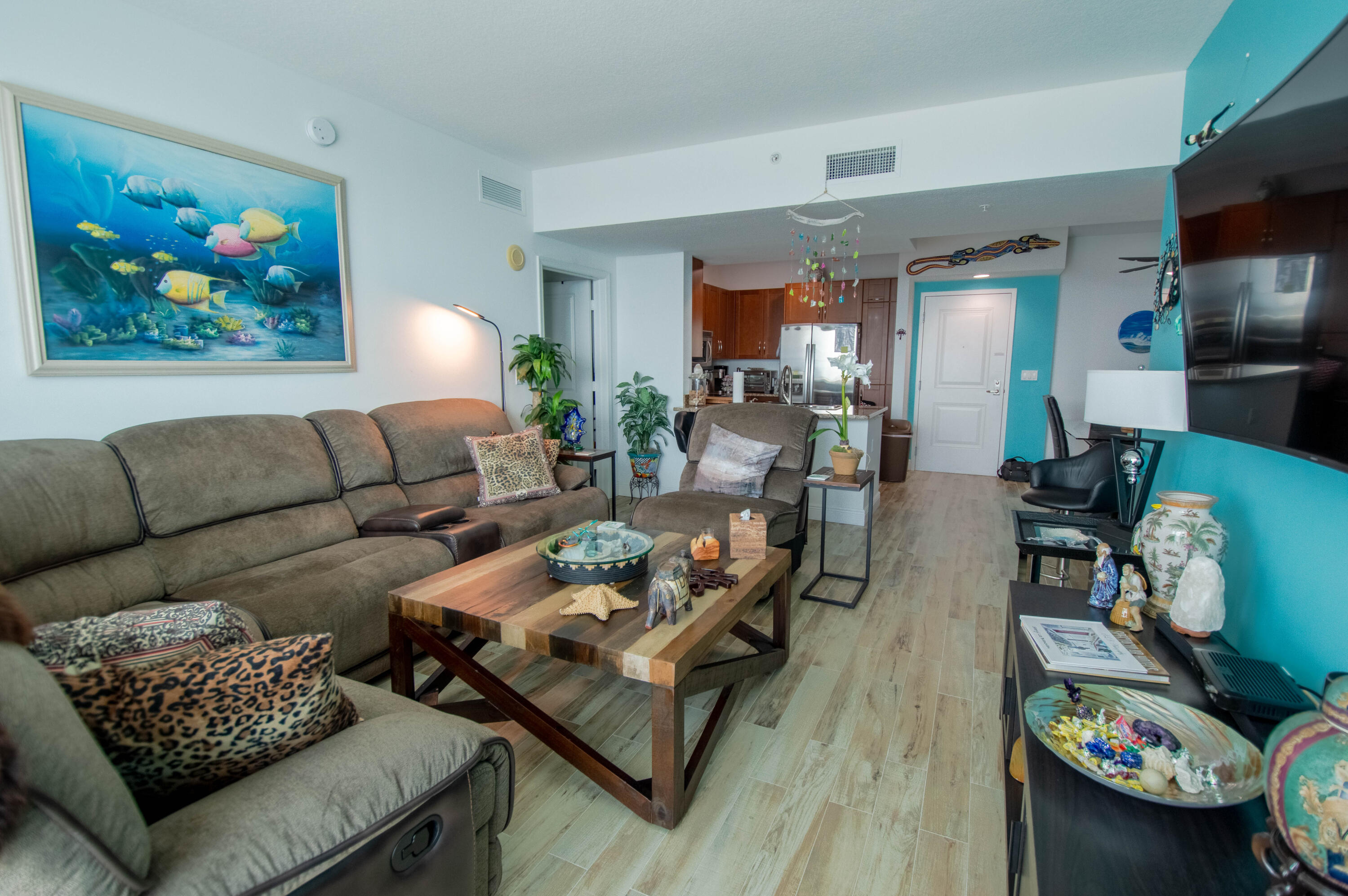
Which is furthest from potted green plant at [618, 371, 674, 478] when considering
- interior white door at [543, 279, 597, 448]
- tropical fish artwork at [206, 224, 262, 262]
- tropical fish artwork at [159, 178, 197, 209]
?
tropical fish artwork at [159, 178, 197, 209]

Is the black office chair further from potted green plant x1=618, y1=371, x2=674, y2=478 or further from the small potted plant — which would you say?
potted green plant x1=618, y1=371, x2=674, y2=478

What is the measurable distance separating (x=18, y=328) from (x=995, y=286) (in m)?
7.37

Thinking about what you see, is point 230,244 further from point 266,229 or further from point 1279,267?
point 1279,267

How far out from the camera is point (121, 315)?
2434 millimetres

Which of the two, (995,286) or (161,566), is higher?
(995,286)

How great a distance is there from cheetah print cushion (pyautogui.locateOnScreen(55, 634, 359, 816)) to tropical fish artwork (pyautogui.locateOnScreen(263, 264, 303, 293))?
2531 millimetres

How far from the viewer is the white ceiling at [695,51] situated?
246 centimetres

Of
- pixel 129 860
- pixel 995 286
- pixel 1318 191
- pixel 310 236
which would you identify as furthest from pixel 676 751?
pixel 995 286

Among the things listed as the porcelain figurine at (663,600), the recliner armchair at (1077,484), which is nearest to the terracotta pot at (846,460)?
the recliner armchair at (1077,484)

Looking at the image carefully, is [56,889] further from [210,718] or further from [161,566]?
[161,566]

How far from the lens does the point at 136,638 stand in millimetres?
1054

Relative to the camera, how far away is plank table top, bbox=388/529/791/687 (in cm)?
158

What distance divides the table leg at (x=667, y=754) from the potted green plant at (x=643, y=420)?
12.7ft

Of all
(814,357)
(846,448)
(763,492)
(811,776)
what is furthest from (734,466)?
(814,357)
